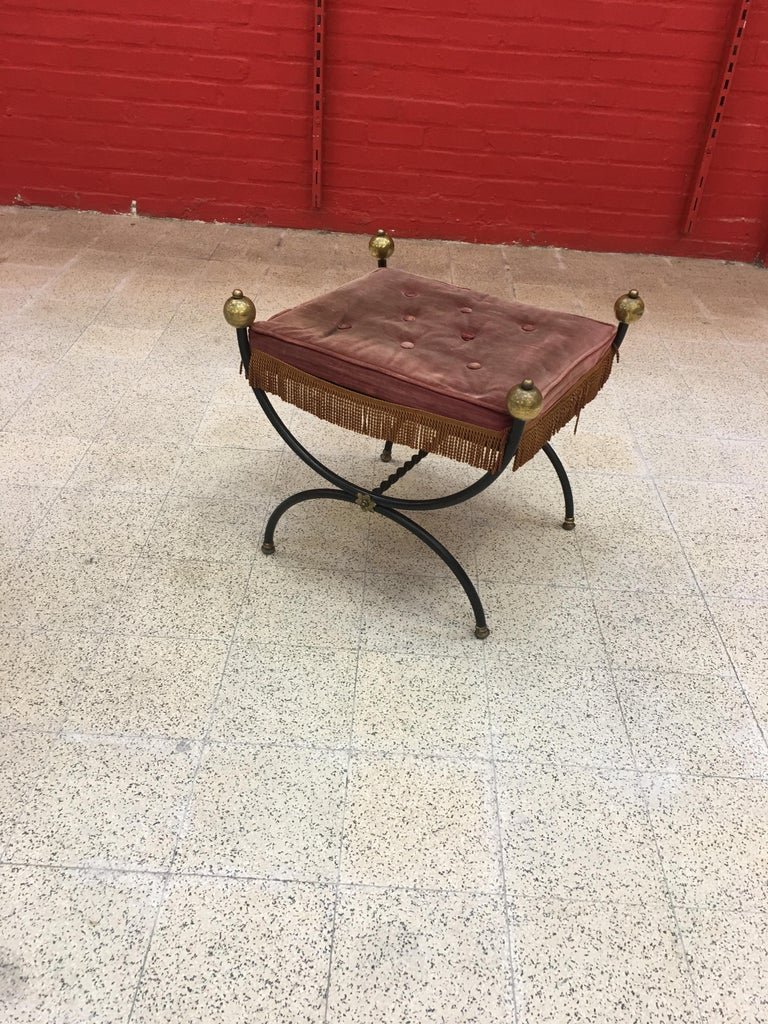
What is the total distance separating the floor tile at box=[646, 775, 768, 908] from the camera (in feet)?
3.68

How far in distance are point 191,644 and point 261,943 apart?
545 millimetres

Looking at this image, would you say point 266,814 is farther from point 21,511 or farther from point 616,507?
point 616,507

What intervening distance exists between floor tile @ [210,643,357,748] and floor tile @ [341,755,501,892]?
0.31 feet

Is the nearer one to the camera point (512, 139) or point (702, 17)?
point (702, 17)

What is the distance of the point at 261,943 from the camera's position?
1.03 metres

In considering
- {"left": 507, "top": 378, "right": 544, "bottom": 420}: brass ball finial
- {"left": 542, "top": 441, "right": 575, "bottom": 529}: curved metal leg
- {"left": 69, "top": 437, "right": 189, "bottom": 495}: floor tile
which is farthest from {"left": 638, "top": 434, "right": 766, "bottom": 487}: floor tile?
{"left": 69, "top": 437, "right": 189, "bottom": 495}: floor tile

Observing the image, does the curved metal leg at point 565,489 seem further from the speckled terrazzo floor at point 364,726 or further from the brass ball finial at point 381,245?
the brass ball finial at point 381,245

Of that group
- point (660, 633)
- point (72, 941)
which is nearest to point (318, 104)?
point (660, 633)

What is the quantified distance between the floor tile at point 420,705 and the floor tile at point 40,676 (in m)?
0.47

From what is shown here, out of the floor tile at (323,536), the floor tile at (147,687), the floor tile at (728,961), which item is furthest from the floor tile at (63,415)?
the floor tile at (728,961)

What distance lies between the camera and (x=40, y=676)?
1357 mm

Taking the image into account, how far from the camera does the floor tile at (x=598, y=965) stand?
987mm

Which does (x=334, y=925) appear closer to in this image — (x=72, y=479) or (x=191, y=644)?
(x=191, y=644)

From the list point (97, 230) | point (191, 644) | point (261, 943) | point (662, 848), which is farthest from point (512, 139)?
point (261, 943)
